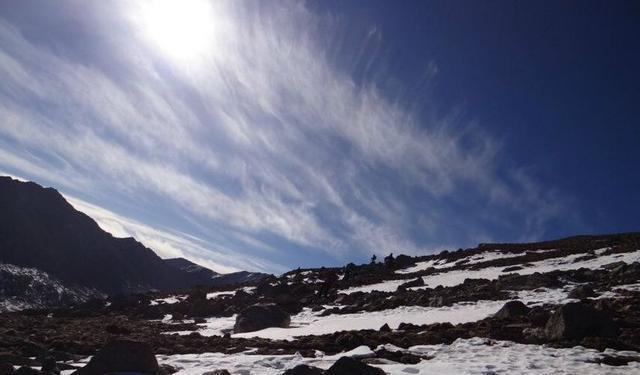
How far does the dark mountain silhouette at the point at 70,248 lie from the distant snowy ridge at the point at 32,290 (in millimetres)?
7390

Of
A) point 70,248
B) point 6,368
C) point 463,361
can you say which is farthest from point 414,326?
point 70,248

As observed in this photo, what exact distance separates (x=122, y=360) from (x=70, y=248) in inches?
5841

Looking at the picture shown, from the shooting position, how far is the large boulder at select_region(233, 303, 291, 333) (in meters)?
21.8

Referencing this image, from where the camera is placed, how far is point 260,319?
22.2m

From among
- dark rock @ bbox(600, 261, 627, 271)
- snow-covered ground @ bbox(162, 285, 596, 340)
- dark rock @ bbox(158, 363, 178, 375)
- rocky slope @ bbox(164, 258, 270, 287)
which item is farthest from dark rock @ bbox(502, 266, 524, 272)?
rocky slope @ bbox(164, 258, 270, 287)

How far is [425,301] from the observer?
2448 cm

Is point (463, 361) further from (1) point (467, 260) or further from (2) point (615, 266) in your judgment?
(1) point (467, 260)

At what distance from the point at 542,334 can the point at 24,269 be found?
435 feet

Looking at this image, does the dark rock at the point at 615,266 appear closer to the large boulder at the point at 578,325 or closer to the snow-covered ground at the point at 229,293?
the large boulder at the point at 578,325

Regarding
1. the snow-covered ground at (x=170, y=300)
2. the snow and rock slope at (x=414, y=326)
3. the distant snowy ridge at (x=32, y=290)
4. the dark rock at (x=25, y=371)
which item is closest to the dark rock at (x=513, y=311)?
the snow and rock slope at (x=414, y=326)

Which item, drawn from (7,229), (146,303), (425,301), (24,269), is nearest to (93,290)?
(24,269)

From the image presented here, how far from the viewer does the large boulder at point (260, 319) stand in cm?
2180

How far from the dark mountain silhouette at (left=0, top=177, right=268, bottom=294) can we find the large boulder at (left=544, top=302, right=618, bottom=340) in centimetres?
13542

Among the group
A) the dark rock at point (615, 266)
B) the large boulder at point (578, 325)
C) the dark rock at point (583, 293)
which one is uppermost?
the dark rock at point (615, 266)
